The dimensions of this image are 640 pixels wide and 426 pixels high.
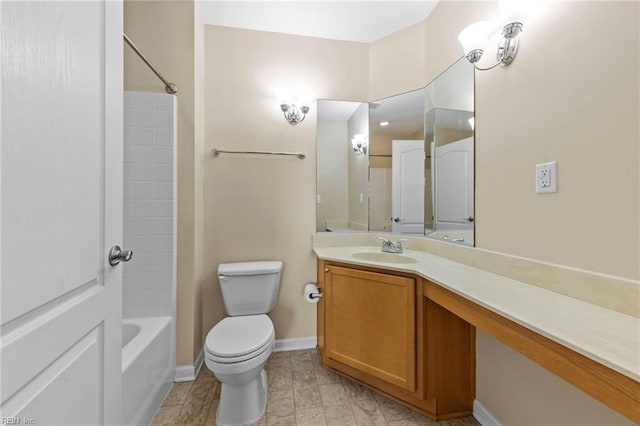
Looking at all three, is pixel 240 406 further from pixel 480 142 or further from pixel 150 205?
pixel 480 142

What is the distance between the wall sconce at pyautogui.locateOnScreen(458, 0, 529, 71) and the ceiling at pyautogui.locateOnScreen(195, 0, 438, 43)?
0.74 meters

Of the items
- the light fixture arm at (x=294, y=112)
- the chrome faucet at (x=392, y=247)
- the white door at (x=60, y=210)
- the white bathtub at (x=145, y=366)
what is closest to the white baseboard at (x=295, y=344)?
the white bathtub at (x=145, y=366)

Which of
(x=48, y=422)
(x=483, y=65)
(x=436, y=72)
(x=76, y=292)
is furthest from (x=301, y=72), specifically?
(x=48, y=422)

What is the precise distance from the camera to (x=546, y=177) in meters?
1.01

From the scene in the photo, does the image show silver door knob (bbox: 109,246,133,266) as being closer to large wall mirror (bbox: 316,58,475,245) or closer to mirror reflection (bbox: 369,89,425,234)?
large wall mirror (bbox: 316,58,475,245)

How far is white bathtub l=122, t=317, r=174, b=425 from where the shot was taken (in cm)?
119

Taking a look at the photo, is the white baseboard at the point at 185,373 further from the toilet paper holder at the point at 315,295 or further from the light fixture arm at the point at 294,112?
the light fixture arm at the point at 294,112

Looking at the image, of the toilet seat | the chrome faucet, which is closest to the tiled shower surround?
the toilet seat

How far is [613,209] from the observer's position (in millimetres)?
812

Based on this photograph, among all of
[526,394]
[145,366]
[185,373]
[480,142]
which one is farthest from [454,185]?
[185,373]

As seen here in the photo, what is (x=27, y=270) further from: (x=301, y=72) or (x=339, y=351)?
(x=301, y=72)

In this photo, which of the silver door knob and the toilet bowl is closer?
the silver door knob

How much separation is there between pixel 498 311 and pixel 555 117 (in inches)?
31.0

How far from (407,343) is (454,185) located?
992 mm
